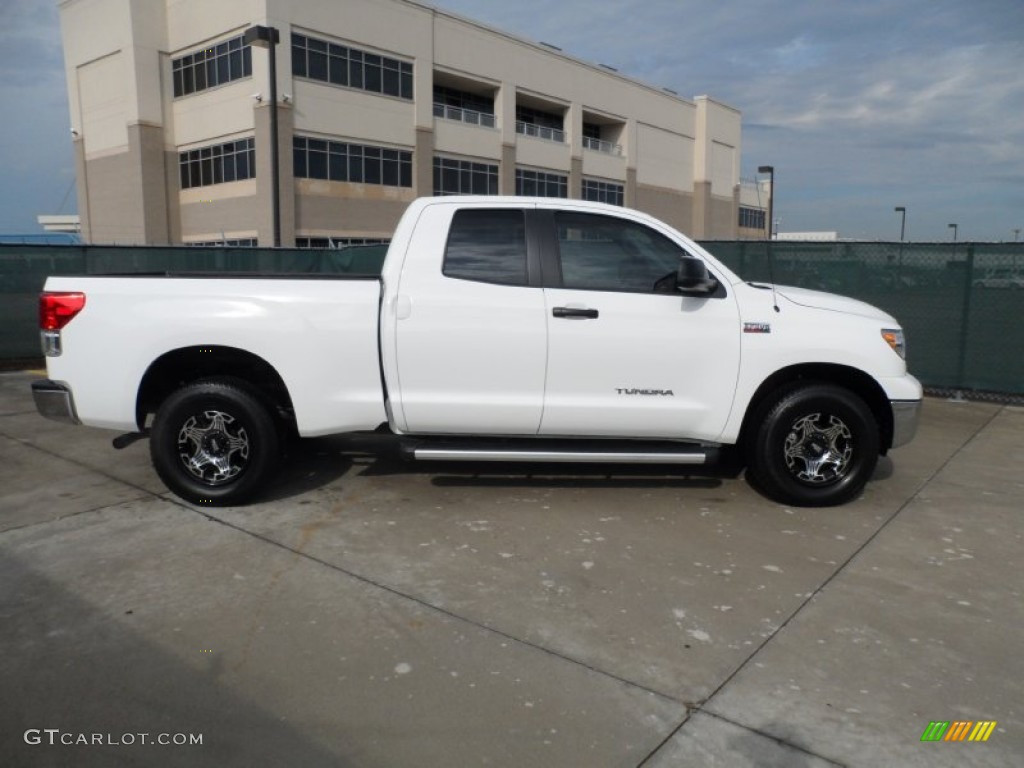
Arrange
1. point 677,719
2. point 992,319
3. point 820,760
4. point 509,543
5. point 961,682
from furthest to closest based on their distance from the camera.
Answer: point 992,319, point 509,543, point 961,682, point 677,719, point 820,760

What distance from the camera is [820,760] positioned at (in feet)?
8.70

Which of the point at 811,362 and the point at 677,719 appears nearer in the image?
the point at 677,719

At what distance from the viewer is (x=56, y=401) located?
5004 mm

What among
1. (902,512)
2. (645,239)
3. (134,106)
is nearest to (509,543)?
(645,239)

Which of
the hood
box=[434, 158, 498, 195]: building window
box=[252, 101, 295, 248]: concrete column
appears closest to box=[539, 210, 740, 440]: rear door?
the hood

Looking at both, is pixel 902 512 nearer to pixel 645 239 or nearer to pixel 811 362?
pixel 811 362

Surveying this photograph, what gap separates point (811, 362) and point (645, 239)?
133 cm

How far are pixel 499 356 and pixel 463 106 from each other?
43.5 m

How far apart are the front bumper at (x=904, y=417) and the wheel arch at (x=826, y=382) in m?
0.04

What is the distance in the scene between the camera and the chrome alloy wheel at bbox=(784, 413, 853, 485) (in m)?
5.14

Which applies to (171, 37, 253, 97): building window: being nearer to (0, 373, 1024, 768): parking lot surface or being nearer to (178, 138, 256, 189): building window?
(178, 138, 256, 189): building window

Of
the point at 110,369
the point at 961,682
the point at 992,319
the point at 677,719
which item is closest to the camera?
the point at 677,719

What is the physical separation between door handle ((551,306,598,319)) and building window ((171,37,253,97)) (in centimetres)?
3463

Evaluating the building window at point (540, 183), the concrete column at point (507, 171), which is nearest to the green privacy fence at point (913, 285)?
the concrete column at point (507, 171)
